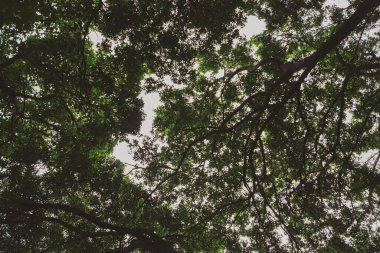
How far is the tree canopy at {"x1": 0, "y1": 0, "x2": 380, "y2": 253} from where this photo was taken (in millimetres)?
9203

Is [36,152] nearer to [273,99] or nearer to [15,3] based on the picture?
[15,3]

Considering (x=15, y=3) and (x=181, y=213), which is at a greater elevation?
(x=15, y=3)

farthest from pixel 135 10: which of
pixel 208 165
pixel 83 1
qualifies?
pixel 208 165

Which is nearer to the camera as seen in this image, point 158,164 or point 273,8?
point 273,8

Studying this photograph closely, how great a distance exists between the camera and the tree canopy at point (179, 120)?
30.2 ft

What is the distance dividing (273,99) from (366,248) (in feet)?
22.1

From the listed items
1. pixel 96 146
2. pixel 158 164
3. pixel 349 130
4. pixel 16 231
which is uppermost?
pixel 96 146

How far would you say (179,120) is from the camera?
1218 cm

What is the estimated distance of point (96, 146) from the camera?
471 inches

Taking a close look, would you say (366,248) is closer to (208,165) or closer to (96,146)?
(208,165)

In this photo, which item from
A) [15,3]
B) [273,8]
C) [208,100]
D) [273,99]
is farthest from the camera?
[208,100]

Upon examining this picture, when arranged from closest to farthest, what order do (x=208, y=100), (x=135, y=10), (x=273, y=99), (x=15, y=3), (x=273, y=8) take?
1. (x=15, y=3)
2. (x=135, y=10)
3. (x=273, y=99)
4. (x=273, y=8)
5. (x=208, y=100)

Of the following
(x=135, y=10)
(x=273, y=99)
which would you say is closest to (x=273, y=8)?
(x=273, y=99)

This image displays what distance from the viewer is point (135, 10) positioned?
885 cm
